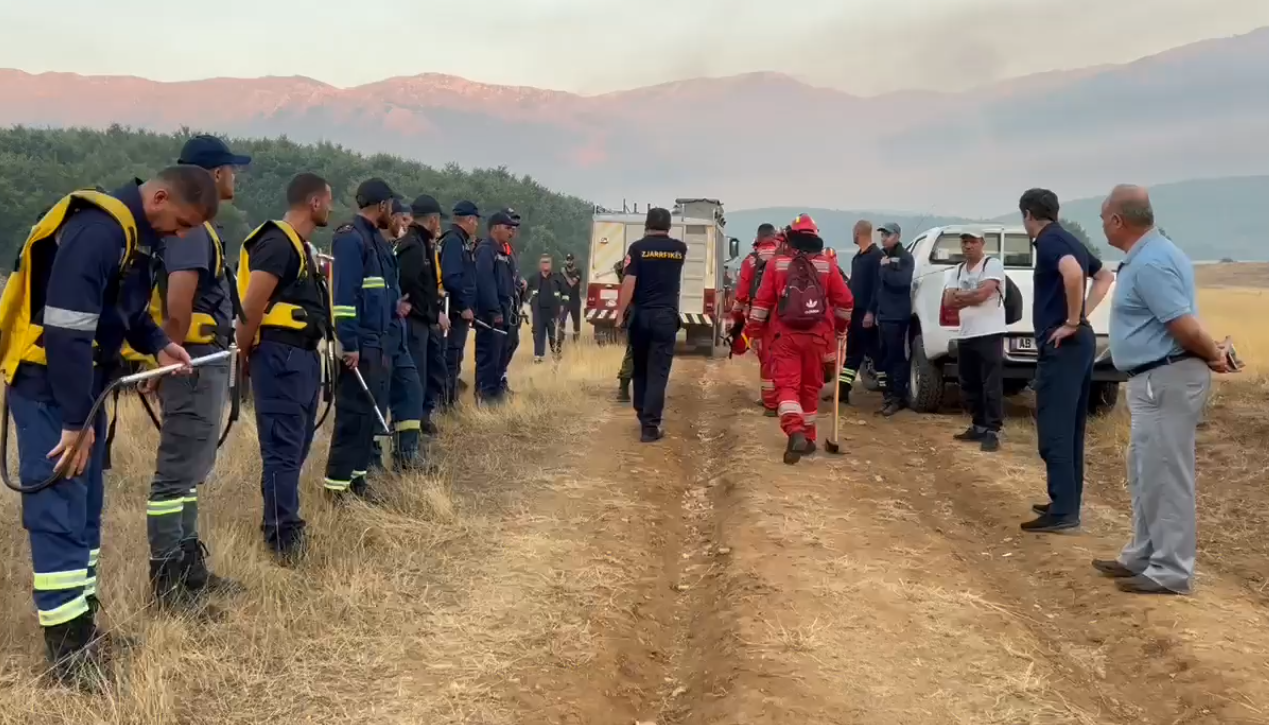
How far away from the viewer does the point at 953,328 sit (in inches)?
368

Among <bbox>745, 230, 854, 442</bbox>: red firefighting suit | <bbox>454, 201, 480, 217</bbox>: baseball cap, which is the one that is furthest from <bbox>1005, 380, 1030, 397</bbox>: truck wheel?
<bbox>454, 201, 480, 217</bbox>: baseball cap

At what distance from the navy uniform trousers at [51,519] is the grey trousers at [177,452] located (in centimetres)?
75

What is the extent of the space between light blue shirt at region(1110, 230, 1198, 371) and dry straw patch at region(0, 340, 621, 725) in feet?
9.73

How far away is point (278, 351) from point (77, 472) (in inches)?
59.4

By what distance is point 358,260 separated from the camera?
18.6ft

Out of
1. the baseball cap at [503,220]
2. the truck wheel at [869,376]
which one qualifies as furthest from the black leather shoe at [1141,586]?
the truck wheel at [869,376]

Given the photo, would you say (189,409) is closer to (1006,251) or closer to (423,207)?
(423,207)

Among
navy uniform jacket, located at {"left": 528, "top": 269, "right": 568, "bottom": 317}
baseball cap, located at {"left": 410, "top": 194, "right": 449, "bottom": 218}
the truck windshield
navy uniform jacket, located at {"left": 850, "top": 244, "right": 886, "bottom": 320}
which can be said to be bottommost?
navy uniform jacket, located at {"left": 528, "top": 269, "right": 568, "bottom": 317}

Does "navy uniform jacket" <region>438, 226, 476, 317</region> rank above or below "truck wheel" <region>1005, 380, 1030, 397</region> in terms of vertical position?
above

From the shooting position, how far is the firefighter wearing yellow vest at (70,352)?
3.15m

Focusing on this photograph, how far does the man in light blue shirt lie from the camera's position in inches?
180

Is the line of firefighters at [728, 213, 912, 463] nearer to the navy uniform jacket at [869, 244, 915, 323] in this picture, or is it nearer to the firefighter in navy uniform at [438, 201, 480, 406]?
the navy uniform jacket at [869, 244, 915, 323]

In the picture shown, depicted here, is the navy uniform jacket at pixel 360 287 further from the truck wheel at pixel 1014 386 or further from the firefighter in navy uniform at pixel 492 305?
the truck wheel at pixel 1014 386

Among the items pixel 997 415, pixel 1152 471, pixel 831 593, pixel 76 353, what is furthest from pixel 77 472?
pixel 997 415
